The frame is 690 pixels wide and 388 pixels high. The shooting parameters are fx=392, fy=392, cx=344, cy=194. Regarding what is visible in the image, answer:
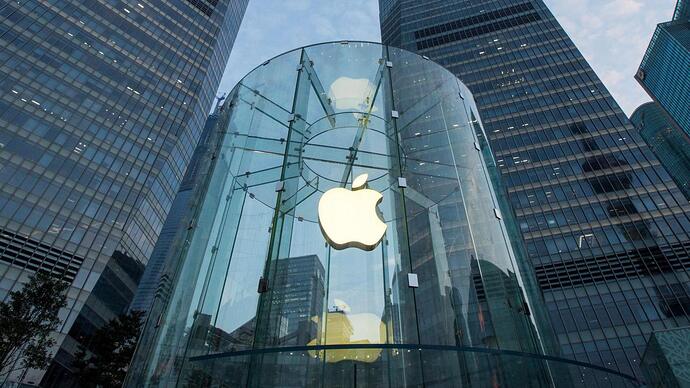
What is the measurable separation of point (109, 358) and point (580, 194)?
43736mm

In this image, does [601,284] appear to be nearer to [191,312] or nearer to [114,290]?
[191,312]

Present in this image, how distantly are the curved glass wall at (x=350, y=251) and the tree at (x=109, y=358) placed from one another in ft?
63.9

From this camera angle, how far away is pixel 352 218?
193 inches

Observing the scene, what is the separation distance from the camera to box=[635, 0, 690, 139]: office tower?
202 feet

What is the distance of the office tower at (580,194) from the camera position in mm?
32719

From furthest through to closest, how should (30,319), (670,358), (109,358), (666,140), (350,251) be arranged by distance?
(666,140)
(109,358)
(30,319)
(670,358)
(350,251)

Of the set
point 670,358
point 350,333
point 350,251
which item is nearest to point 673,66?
point 670,358

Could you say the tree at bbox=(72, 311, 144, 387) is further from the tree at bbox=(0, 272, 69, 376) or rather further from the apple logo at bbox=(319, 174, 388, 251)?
the apple logo at bbox=(319, 174, 388, 251)

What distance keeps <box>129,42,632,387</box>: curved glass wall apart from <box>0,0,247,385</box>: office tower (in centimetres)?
2959

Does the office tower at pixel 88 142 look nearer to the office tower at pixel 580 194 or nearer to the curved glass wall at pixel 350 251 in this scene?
the curved glass wall at pixel 350 251

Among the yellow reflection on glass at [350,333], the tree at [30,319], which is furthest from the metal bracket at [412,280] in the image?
the tree at [30,319]

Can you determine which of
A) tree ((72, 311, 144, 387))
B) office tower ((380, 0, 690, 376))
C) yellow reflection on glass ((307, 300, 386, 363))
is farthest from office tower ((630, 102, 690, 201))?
yellow reflection on glass ((307, 300, 386, 363))

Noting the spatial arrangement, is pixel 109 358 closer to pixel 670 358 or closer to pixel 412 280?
pixel 412 280

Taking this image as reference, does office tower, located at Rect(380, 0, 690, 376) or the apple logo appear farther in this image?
office tower, located at Rect(380, 0, 690, 376)
